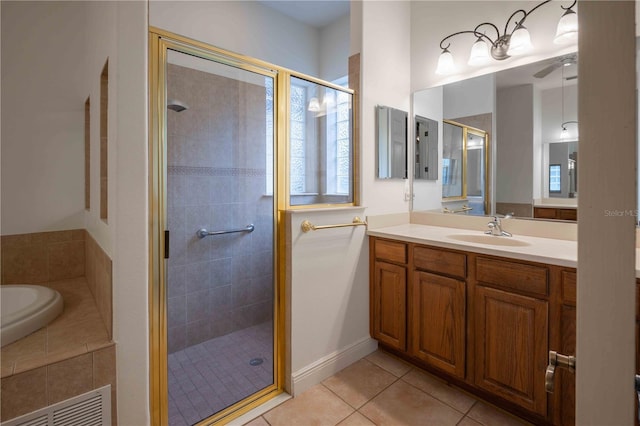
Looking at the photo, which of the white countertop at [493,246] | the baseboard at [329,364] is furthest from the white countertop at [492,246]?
the baseboard at [329,364]

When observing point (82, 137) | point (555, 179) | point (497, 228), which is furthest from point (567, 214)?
point (82, 137)

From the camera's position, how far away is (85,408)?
3.92 ft

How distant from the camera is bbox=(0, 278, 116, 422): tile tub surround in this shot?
1090 mm

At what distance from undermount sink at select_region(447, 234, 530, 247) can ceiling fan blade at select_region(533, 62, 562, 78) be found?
106cm

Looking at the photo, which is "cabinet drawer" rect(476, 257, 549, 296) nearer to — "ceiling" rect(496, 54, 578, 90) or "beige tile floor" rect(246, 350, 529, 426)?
"beige tile floor" rect(246, 350, 529, 426)

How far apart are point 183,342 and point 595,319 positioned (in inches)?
67.7

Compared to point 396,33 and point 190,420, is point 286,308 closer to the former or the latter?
point 190,420

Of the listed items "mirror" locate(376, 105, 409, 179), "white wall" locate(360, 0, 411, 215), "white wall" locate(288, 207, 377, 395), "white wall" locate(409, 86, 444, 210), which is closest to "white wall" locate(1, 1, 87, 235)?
"white wall" locate(288, 207, 377, 395)

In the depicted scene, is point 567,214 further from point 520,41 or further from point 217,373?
point 217,373

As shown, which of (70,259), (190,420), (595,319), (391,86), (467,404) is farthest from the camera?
(391,86)

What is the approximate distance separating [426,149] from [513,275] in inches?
51.9

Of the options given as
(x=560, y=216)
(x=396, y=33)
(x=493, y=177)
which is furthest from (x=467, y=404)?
(x=396, y=33)

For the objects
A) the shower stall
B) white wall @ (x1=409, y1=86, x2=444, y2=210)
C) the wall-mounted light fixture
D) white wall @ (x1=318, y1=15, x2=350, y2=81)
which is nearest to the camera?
the shower stall

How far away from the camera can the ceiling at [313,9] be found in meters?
2.96
